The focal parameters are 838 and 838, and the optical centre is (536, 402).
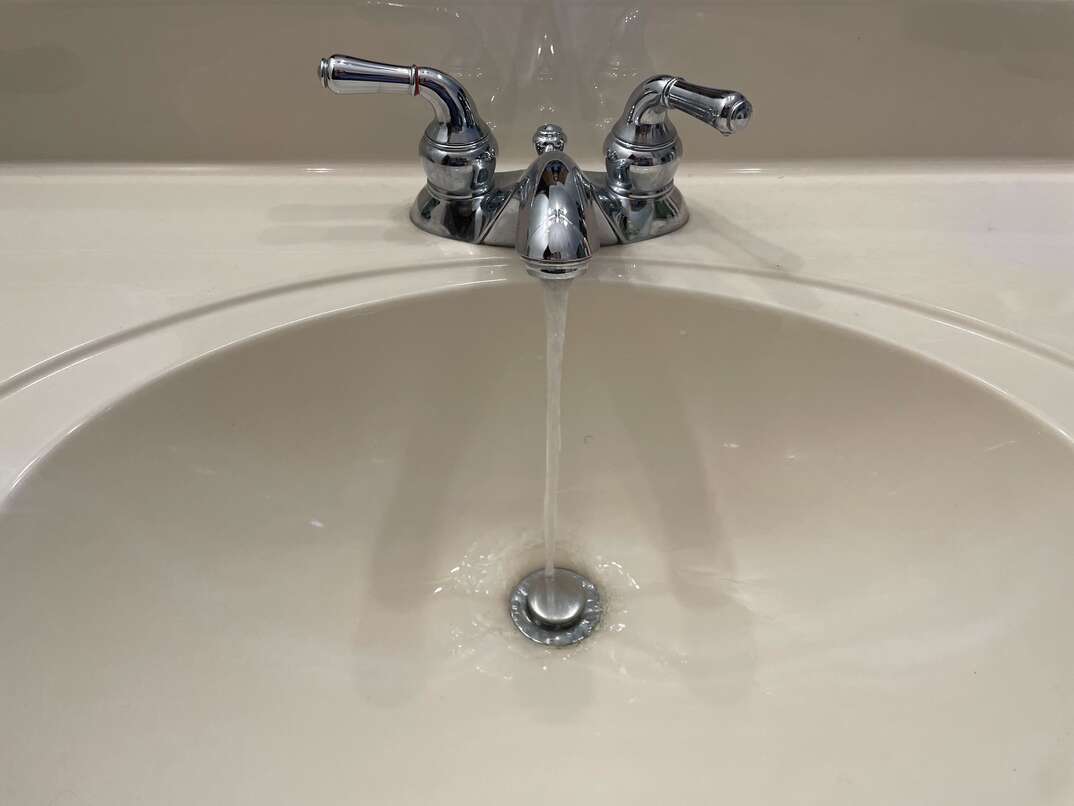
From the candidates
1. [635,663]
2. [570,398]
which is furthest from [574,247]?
[635,663]

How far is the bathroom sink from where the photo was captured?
1.15ft

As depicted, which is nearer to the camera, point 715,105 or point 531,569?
point 715,105

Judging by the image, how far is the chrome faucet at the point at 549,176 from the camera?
1.36 feet

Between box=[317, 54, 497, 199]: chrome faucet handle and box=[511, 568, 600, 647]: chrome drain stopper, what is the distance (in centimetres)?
23

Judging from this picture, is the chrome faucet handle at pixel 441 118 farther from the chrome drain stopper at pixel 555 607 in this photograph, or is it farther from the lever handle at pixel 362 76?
the chrome drain stopper at pixel 555 607

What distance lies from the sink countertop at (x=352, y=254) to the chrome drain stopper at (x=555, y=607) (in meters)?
0.19

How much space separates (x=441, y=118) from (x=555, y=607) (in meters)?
0.28

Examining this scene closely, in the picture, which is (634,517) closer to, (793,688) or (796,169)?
(793,688)

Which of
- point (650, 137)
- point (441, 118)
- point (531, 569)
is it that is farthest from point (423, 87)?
point (531, 569)

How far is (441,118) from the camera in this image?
0.45 metres

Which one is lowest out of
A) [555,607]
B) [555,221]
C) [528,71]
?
[555,607]

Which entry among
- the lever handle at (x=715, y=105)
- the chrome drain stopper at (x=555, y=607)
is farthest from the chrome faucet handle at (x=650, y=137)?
the chrome drain stopper at (x=555, y=607)

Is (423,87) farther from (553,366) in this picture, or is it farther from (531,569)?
(531,569)

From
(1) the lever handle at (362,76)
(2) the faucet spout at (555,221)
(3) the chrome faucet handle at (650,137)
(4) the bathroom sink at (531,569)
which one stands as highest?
(3) the chrome faucet handle at (650,137)
